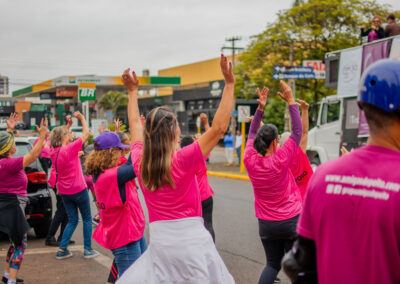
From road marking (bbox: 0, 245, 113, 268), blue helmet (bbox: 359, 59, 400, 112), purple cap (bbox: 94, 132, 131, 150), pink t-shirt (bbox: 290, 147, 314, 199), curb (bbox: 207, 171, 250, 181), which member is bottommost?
curb (bbox: 207, 171, 250, 181)

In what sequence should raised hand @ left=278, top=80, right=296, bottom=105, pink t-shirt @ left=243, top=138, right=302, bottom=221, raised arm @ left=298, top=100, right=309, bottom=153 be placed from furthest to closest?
raised arm @ left=298, top=100, right=309, bottom=153 < pink t-shirt @ left=243, top=138, right=302, bottom=221 < raised hand @ left=278, top=80, right=296, bottom=105

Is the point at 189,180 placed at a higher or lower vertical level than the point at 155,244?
higher

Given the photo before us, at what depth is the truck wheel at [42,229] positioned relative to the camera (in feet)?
22.0

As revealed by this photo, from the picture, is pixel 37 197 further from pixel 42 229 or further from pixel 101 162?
pixel 101 162

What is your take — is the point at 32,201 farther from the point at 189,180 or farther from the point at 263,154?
the point at 189,180

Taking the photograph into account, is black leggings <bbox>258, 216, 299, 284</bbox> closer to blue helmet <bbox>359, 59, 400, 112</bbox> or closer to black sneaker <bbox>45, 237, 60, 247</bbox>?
blue helmet <bbox>359, 59, 400, 112</bbox>

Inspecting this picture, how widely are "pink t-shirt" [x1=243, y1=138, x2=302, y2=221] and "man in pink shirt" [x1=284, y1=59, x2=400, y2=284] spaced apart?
6.65 feet

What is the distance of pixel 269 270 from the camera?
372 centimetres

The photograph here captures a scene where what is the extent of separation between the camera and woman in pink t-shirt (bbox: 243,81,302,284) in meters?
3.70

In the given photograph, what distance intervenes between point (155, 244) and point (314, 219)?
123 centimetres

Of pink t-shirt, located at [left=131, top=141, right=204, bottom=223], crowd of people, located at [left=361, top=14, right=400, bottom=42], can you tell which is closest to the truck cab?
crowd of people, located at [left=361, top=14, right=400, bottom=42]

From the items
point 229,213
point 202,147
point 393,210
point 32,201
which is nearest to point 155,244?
point 202,147

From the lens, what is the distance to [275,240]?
12.7 feet

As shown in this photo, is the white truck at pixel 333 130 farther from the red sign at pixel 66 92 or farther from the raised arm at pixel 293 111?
the red sign at pixel 66 92
